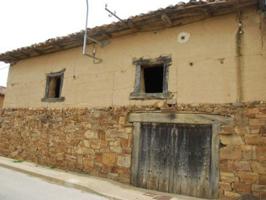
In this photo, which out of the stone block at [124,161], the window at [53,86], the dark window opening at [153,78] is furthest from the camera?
the window at [53,86]

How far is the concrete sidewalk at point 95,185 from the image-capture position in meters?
6.28

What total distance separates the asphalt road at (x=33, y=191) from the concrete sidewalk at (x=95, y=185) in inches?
6.9

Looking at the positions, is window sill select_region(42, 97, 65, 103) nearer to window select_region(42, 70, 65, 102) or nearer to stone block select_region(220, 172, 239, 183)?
window select_region(42, 70, 65, 102)

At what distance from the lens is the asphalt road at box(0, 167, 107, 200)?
5.86 m

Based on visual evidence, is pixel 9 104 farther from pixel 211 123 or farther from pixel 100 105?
pixel 211 123

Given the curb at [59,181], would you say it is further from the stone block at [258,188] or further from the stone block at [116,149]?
the stone block at [258,188]

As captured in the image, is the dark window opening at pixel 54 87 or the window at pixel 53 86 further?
the dark window opening at pixel 54 87

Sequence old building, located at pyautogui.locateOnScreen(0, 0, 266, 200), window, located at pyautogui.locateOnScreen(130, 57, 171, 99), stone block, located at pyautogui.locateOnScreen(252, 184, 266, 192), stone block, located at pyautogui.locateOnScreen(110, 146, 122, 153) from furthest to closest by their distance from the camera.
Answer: stone block, located at pyautogui.locateOnScreen(110, 146, 122, 153), window, located at pyautogui.locateOnScreen(130, 57, 171, 99), old building, located at pyautogui.locateOnScreen(0, 0, 266, 200), stone block, located at pyautogui.locateOnScreen(252, 184, 266, 192)

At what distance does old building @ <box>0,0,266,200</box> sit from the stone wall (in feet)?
0.07

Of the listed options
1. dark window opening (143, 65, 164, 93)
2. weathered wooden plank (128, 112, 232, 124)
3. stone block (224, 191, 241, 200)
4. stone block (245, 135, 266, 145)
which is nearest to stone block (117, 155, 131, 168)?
weathered wooden plank (128, 112, 232, 124)

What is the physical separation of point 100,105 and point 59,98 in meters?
1.95

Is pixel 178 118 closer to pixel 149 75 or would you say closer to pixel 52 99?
pixel 149 75

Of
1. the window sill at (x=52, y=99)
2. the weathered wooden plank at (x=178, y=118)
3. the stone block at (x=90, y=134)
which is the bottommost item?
the stone block at (x=90, y=134)

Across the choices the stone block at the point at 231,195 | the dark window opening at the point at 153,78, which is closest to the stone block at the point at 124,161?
the dark window opening at the point at 153,78
